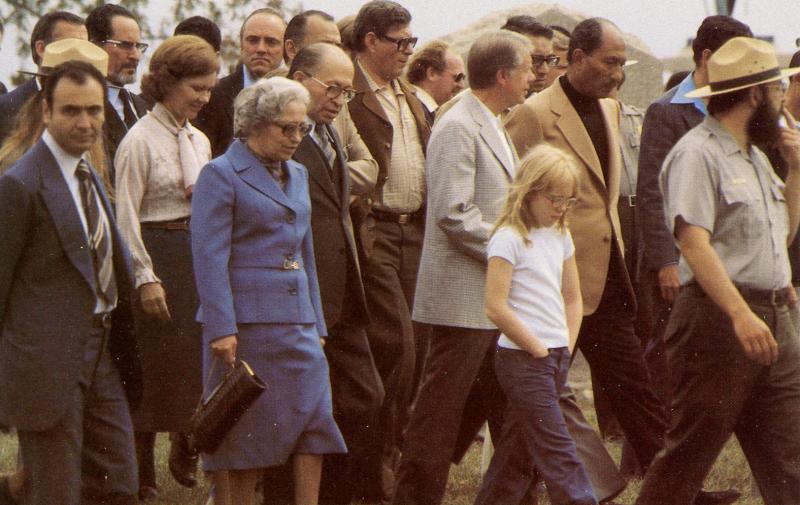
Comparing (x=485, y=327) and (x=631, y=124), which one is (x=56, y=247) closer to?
(x=485, y=327)

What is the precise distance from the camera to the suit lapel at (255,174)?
667 centimetres

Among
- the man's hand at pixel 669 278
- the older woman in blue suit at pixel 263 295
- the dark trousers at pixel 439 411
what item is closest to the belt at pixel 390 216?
the dark trousers at pixel 439 411

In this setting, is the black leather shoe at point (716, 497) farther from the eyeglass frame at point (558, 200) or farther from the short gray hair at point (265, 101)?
the short gray hair at point (265, 101)

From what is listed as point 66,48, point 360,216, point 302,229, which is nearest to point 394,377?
point 360,216

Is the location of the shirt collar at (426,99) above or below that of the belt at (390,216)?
above

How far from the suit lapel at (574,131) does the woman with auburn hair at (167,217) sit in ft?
5.09

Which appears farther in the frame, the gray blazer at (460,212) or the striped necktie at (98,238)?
the gray blazer at (460,212)

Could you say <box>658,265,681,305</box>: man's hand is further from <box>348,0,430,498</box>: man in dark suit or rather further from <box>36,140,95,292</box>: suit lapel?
<box>36,140,95,292</box>: suit lapel

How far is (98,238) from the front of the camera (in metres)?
6.19

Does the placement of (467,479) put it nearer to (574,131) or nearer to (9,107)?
(574,131)

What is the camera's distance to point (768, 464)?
20.7ft

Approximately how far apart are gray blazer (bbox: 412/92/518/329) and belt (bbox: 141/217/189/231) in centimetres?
118

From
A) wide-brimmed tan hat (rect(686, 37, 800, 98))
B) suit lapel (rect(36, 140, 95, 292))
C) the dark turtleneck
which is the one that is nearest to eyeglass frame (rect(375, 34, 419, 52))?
the dark turtleneck

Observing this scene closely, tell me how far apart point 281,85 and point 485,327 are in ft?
4.38
